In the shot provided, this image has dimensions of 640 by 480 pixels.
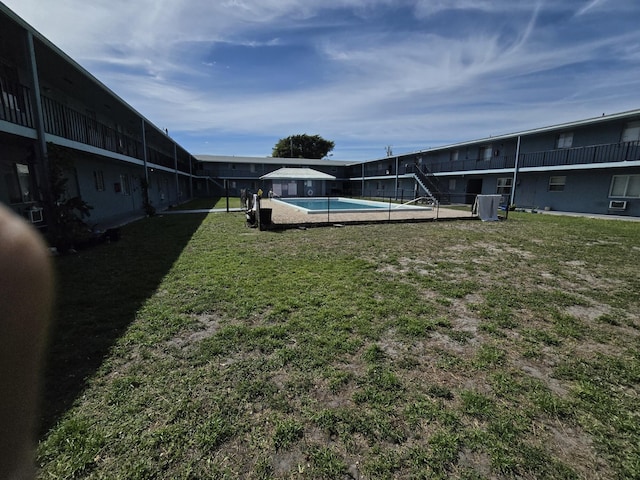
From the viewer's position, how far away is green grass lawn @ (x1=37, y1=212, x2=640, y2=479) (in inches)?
76.9

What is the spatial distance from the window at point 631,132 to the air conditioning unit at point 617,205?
3.24m

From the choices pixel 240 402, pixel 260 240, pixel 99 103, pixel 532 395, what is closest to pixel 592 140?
pixel 260 240

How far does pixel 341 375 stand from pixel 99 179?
16.0 metres

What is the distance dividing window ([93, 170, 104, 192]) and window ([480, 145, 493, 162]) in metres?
25.9

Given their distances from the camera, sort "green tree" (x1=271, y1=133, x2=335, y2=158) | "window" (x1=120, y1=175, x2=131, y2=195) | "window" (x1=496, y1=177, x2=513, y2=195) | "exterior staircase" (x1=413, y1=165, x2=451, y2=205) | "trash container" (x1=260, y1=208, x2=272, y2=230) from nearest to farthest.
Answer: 1. "trash container" (x1=260, y1=208, x2=272, y2=230)
2. "window" (x1=120, y1=175, x2=131, y2=195)
3. "window" (x1=496, y1=177, x2=513, y2=195)
4. "exterior staircase" (x1=413, y1=165, x2=451, y2=205)
5. "green tree" (x1=271, y1=133, x2=335, y2=158)

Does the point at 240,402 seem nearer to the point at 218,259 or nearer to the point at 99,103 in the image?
the point at 218,259

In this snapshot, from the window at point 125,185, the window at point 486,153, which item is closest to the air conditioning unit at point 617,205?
the window at point 486,153

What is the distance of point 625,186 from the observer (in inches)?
639

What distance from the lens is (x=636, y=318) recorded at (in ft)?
13.3

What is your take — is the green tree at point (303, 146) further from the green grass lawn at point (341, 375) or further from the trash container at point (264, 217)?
the green grass lawn at point (341, 375)

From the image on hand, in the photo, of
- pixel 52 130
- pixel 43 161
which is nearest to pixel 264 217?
pixel 43 161

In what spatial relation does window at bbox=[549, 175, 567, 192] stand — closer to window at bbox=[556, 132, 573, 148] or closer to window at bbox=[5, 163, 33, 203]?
window at bbox=[556, 132, 573, 148]

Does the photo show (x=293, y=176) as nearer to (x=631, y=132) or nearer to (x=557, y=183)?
(x=557, y=183)

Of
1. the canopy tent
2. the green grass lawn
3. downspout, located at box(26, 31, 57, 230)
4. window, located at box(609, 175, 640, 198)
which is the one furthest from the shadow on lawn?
the canopy tent
